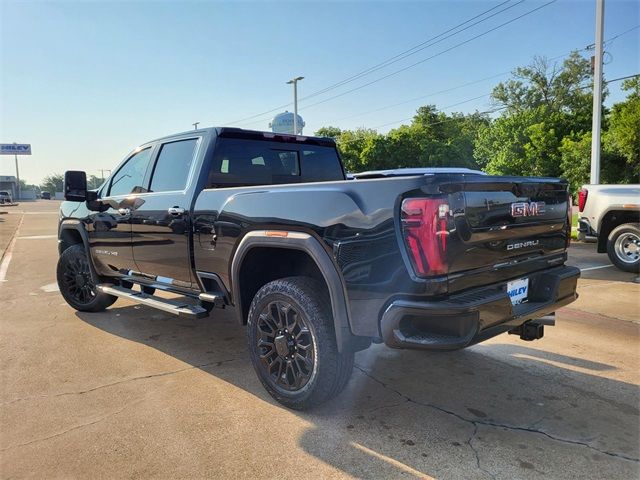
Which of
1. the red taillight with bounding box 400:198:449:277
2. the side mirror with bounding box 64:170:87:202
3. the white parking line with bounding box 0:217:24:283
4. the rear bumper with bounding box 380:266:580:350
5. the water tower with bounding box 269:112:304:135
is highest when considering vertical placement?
the water tower with bounding box 269:112:304:135

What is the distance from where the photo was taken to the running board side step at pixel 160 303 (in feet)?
13.0

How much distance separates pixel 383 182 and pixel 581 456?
6.12ft

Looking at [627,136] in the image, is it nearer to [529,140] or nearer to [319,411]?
[529,140]

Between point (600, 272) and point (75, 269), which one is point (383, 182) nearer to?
point (75, 269)

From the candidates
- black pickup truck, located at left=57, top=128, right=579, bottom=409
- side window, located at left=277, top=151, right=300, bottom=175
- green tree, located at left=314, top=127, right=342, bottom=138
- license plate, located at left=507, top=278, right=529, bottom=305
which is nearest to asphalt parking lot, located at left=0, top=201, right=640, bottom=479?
black pickup truck, located at left=57, top=128, right=579, bottom=409

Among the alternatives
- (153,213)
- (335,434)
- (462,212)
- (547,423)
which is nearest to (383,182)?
(462,212)

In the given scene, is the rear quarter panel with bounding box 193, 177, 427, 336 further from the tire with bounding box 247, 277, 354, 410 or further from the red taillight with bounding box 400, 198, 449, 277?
the tire with bounding box 247, 277, 354, 410

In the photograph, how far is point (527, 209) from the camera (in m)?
3.17

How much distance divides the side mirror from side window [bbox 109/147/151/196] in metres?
0.29

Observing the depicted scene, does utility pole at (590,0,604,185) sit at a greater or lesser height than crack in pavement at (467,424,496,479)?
greater

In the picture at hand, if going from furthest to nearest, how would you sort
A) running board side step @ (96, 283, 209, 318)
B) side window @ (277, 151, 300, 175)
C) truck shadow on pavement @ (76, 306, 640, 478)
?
1. side window @ (277, 151, 300, 175)
2. running board side step @ (96, 283, 209, 318)
3. truck shadow on pavement @ (76, 306, 640, 478)

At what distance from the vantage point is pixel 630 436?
9.55 feet

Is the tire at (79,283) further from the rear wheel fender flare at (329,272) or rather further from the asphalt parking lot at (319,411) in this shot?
the rear wheel fender flare at (329,272)

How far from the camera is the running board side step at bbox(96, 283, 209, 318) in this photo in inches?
157
